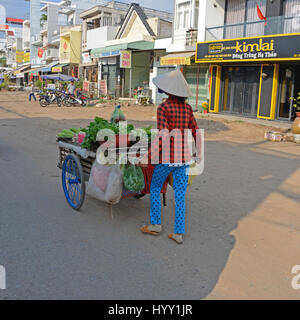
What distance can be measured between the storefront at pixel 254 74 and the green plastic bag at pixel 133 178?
12835 millimetres

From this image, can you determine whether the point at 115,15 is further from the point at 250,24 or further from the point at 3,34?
the point at 3,34

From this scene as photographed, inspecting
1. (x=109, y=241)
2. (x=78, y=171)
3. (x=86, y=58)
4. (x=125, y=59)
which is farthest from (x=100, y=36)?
(x=109, y=241)

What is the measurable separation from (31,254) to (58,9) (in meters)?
53.9

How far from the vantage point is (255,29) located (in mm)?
18016

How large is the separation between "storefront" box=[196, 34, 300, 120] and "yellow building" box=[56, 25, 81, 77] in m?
22.7

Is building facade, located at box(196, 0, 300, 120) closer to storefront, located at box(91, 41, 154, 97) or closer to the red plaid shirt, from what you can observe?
storefront, located at box(91, 41, 154, 97)

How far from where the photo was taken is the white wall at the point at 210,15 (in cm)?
2033

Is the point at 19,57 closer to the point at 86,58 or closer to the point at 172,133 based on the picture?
the point at 86,58

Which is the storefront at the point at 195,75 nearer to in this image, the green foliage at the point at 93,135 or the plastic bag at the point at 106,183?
the green foliage at the point at 93,135

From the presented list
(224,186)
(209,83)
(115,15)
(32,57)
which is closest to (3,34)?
(32,57)

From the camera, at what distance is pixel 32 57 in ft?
200

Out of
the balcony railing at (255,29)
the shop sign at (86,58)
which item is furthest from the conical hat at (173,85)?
the shop sign at (86,58)

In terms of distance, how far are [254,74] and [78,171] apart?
15.3 meters

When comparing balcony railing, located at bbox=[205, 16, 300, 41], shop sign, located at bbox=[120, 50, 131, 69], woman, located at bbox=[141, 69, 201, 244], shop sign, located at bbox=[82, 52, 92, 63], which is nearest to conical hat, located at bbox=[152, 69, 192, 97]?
woman, located at bbox=[141, 69, 201, 244]
